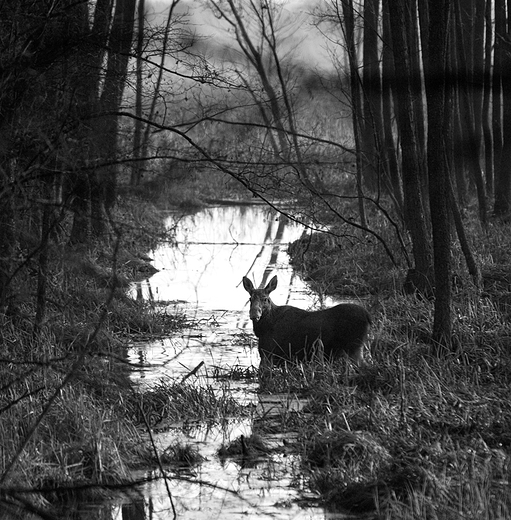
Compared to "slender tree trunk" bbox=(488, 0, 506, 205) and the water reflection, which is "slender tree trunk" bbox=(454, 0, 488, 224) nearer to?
"slender tree trunk" bbox=(488, 0, 506, 205)

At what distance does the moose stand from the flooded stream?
37 centimetres

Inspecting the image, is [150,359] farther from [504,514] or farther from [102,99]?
A: [504,514]

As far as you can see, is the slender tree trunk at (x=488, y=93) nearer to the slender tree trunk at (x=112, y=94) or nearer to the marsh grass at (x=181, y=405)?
the slender tree trunk at (x=112, y=94)

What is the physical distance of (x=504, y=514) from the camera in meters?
5.28

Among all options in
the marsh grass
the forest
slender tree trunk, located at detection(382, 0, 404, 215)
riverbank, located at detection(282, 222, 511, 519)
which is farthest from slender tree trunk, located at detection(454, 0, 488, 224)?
the marsh grass

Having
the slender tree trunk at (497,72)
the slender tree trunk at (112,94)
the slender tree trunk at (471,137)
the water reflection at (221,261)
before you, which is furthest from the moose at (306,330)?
the slender tree trunk at (471,137)

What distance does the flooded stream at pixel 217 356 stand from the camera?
6.13 metres

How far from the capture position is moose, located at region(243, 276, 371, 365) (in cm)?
939

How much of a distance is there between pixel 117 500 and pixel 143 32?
483 centimetres

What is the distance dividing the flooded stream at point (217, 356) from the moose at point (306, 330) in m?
0.37

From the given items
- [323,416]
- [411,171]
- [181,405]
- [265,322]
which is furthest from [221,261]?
[323,416]

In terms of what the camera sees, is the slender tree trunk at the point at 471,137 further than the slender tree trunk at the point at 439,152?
Yes

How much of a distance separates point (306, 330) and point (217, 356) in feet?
4.29

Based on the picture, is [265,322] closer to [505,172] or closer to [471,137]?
[505,172]
